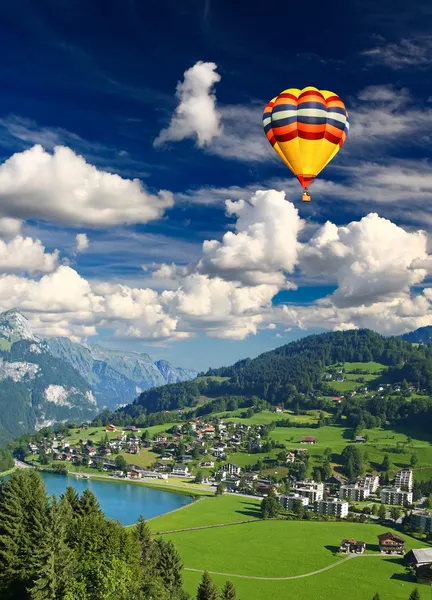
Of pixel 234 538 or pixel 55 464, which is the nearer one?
pixel 234 538

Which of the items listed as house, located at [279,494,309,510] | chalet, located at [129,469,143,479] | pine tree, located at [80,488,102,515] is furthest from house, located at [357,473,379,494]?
pine tree, located at [80,488,102,515]

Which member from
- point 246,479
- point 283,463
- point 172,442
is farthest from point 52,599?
point 172,442

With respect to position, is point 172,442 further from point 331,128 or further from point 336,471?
point 331,128

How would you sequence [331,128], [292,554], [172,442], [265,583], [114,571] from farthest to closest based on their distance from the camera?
[172,442]
[292,554]
[265,583]
[331,128]
[114,571]

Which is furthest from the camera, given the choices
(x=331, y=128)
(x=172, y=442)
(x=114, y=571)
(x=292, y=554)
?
(x=172, y=442)

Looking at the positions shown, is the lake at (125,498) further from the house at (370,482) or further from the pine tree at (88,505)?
the pine tree at (88,505)

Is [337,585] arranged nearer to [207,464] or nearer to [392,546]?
[392,546]
